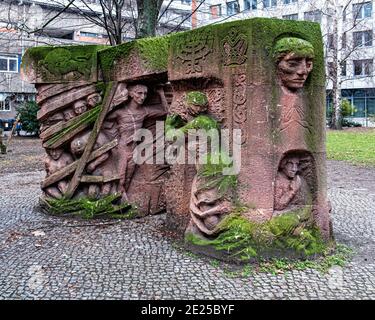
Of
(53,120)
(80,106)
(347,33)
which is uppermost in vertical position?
(347,33)

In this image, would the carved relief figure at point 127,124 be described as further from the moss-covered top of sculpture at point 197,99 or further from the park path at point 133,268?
the moss-covered top of sculpture at point 197,99

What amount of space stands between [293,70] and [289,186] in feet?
4.15

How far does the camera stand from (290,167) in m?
5.24

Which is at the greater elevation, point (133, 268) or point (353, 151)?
point (353, 151)

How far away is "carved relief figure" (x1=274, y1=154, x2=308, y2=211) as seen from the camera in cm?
518

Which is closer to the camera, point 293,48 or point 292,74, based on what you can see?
point 293,48

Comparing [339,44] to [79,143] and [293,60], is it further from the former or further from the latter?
[293,60]

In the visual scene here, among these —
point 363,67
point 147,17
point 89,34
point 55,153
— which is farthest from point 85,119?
point 363,67

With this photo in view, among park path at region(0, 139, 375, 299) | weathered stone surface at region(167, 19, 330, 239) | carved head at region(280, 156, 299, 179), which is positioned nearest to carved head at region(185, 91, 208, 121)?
weathered stone surface at region(167, 19, 330, 239)

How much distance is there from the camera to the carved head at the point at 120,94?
7051mm

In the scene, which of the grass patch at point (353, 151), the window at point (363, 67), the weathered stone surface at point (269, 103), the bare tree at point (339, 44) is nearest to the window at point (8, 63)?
the bare tree at point (339, 44)

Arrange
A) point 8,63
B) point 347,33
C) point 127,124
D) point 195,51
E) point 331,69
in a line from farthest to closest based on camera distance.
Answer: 1. point 8,63
2. point 347,33
3. point 331,69
4. point 127,124
5. point 195,51

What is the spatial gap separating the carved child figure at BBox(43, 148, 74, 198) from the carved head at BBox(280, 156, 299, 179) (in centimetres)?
367
